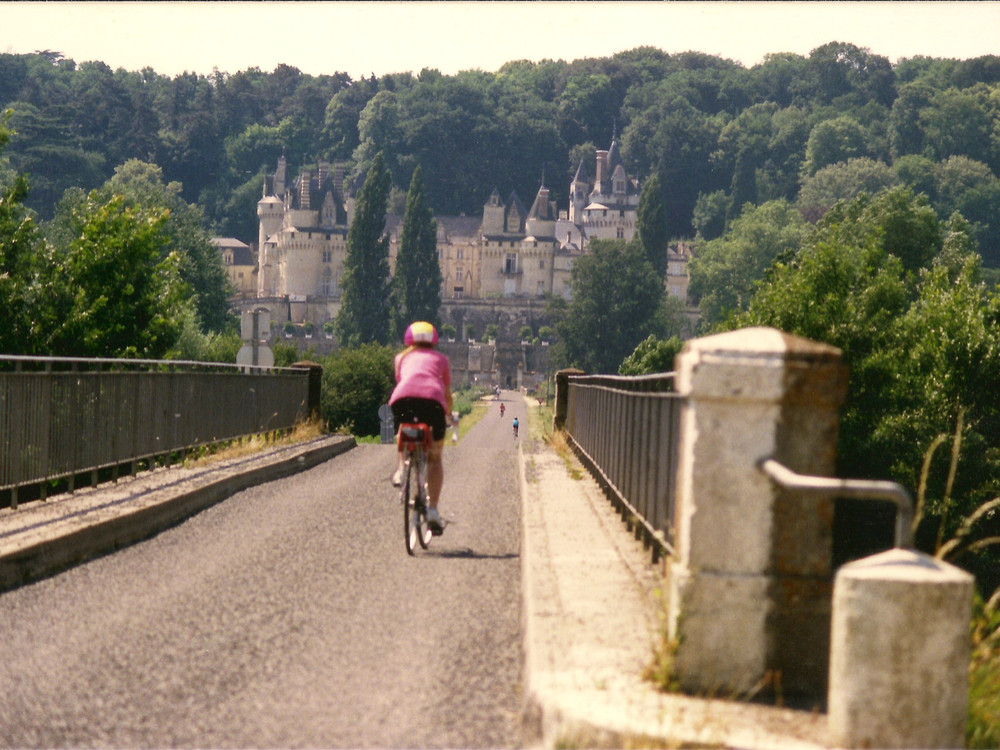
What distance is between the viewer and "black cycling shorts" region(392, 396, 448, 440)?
10.8 m

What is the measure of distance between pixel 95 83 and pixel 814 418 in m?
201

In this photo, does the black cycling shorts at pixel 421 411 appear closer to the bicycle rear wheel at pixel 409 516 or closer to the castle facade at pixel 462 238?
the bicycle rear wheel at pixel 409 516

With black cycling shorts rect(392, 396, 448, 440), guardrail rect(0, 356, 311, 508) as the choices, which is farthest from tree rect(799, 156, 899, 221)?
black cycling shorts rect(392, 396, 448, 440)

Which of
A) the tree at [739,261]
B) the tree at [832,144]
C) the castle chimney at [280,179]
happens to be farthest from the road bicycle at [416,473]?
the tree at [832,144]

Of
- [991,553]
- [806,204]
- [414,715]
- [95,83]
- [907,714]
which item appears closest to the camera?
[907,714]

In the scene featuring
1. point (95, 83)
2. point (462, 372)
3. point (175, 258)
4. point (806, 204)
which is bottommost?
point (462, 372)

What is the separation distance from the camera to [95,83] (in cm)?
19425

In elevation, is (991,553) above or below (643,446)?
below

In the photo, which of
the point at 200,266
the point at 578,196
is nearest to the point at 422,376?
the point at 200,266

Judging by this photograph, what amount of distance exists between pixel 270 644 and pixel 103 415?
22.4ft

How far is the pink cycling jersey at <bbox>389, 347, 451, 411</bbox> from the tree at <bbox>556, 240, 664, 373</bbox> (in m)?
120

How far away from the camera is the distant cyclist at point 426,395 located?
10812mm

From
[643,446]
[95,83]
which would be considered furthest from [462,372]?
[643,446]

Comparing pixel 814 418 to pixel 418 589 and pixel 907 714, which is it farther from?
pixel 418 589
